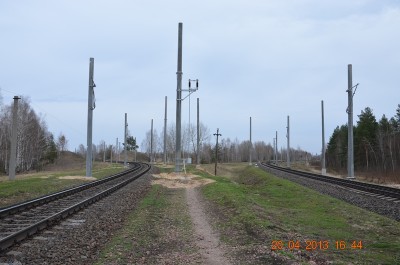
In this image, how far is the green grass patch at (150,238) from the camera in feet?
25.8

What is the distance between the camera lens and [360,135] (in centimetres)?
8456

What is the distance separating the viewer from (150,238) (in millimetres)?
9594

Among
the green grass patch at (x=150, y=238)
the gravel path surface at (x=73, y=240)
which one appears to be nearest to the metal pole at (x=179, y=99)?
the green grass patch at (x=150, y=238)

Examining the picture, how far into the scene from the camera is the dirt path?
7.70m

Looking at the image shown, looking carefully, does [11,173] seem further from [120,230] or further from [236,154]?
[236,154]

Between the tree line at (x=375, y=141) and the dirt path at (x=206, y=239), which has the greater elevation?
the tree line at (x=375, y=141)

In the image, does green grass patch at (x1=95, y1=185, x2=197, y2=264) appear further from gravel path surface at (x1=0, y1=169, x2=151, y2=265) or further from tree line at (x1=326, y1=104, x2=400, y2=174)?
tree line at (x1=326, y1=104, x2=400, y2=174)

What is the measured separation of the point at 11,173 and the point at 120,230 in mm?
21993

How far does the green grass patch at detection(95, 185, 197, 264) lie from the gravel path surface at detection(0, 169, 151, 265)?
1.04 feet

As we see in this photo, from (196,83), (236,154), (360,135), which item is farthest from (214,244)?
(236,154)
